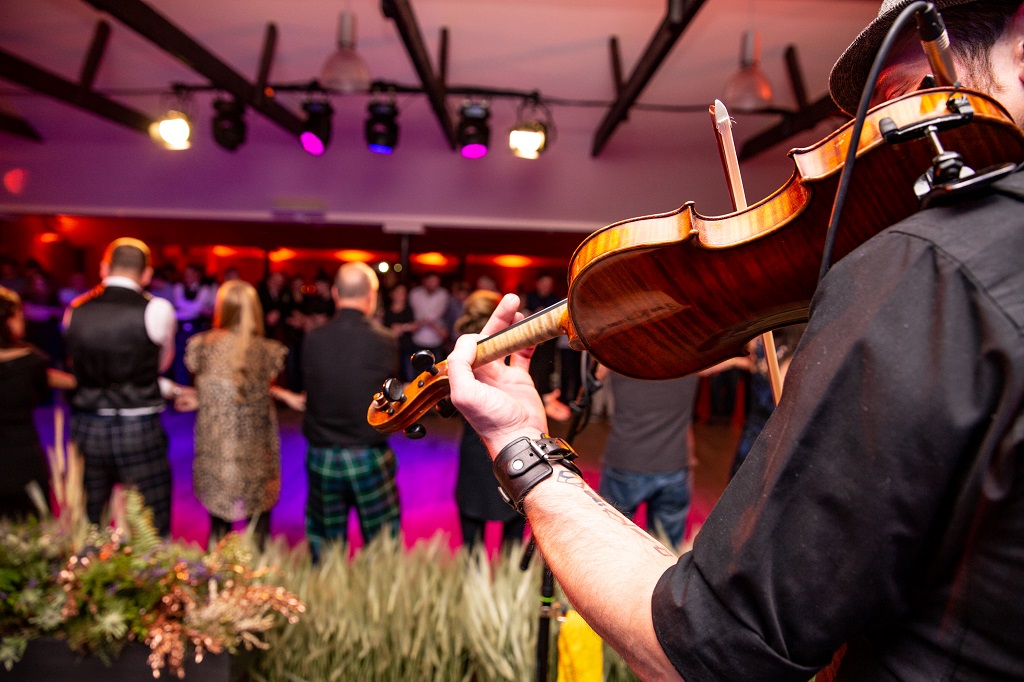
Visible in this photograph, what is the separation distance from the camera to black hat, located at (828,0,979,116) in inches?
30.7

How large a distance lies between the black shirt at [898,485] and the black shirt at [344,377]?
271 cm

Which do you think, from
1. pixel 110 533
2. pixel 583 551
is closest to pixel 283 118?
pixel 110 533

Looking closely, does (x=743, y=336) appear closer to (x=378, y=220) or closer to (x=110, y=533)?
(x=110, y=533)

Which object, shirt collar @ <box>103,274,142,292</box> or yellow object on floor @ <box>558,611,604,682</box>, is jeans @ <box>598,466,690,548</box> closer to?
yellow object on floor @ <box>558,611,604,682</box>

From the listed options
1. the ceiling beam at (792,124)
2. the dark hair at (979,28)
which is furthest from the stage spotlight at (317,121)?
the dark hair at (979,28)

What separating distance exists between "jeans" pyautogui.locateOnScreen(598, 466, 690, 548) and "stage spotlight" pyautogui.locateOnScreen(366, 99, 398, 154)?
424cm

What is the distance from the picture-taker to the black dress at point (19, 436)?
3010 mm

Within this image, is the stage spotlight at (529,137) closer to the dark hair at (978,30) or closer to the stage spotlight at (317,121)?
the stage spotlight at (317,121)

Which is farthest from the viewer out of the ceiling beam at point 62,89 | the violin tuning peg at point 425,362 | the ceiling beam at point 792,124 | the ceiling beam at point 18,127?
the ceiling beam at point 18,127

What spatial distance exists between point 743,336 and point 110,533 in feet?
6.95

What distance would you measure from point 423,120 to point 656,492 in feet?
20.9

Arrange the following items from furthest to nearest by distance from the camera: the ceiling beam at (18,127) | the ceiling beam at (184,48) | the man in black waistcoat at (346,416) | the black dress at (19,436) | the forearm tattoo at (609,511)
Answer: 1. the ceiling beam at (18,127)
2. the ceiling beam at (184,48)
3. the man in black waistcoat at (346,416)
4. the black dress at (19,436)
5. the forearm tattoo at (609,511)

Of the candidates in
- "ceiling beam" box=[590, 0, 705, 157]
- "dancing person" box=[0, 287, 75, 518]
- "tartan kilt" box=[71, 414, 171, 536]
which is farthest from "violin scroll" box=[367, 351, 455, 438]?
"ceiling beam" box=[590, 0, 705, 157]

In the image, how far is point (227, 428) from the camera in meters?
3.30
